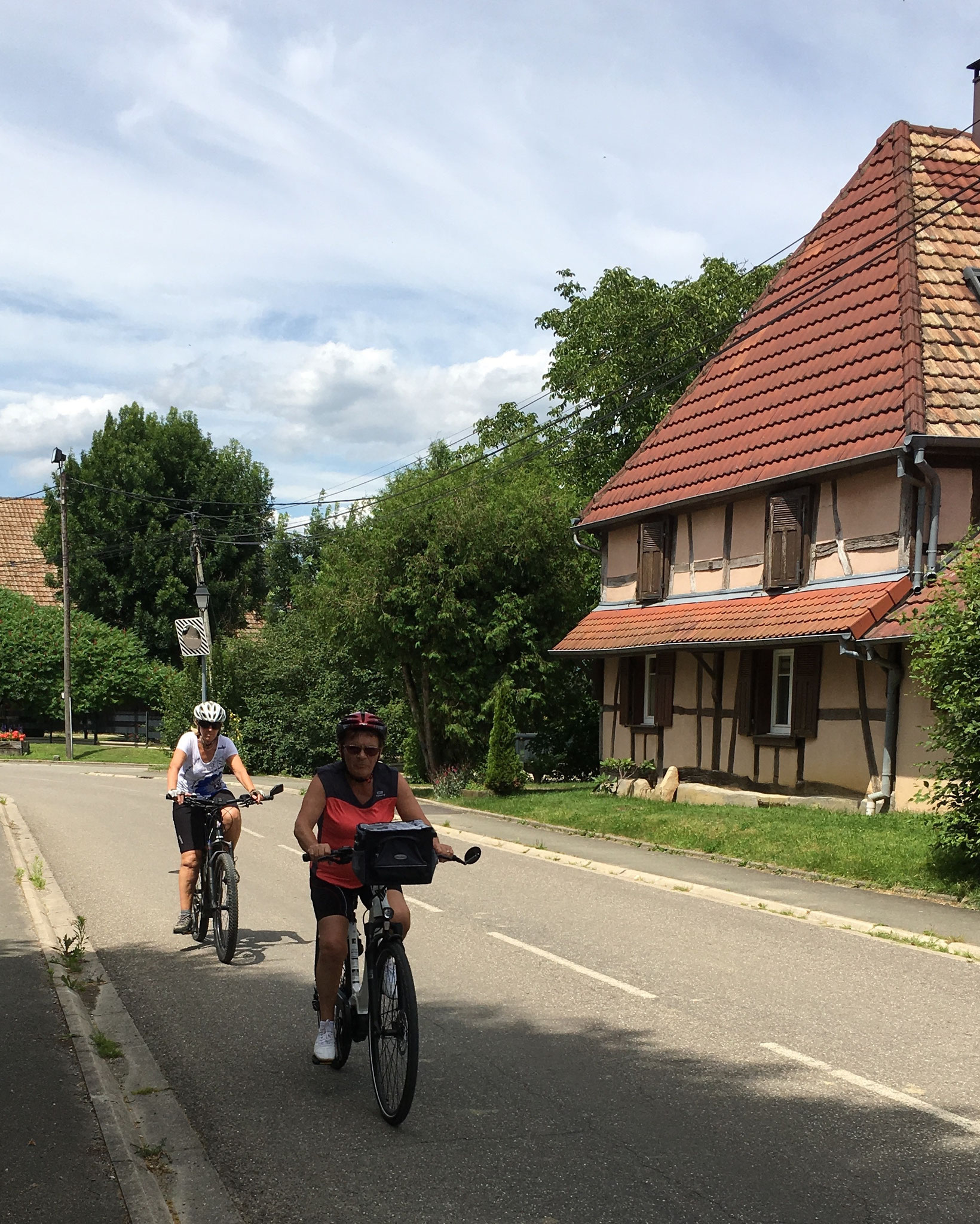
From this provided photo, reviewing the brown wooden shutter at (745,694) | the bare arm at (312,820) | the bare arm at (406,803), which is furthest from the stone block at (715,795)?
the bare arm at (312,820)

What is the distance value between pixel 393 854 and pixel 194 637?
33095 mm

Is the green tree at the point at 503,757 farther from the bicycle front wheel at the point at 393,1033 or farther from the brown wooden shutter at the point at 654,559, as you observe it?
the bicycle front wheel at the point at 393,1033

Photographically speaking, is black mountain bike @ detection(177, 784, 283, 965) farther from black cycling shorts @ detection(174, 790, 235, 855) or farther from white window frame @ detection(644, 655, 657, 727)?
white window frame @ detection(644, 655, 657, 727)

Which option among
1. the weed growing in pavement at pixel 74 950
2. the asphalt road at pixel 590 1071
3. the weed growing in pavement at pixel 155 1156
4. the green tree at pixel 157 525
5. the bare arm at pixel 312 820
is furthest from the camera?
the green tree at pixel 157 525

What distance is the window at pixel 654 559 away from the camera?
2597cm

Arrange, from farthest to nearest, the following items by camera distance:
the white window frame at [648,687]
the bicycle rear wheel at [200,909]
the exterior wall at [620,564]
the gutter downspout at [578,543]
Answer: the gutter downspout at [578,543], the exterior wall at [620,564], the white window frame at [648,687], the bicycle rear wheel at [200,909]

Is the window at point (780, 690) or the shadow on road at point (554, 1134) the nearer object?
the shadow on road at point (554, 1134)

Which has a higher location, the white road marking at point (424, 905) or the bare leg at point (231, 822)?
the bare leg at point (231, 822)

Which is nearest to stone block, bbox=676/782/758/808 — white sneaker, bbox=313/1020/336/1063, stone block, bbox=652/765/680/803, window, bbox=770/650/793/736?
stone block, bbox=652/765/680/803

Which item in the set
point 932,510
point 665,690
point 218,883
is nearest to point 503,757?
point 665,690

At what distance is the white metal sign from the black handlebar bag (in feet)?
104

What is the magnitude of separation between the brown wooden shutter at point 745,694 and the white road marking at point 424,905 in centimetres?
1040

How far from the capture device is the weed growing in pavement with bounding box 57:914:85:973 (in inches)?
372

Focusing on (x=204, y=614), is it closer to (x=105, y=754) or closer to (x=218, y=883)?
(x=105, y=754)
